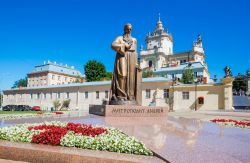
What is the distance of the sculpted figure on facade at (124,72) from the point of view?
11766 millimetres

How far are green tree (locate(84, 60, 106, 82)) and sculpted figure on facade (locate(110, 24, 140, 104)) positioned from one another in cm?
5347

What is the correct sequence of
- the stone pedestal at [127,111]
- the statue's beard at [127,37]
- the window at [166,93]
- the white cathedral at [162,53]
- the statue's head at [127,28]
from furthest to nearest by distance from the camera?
1. the white cathedral at [162,53]
2. the window at [166,93]
3. the statue's head at [127,28]
4. the statue's beard at [127,37]
5. the stone pedestal at [127,111]

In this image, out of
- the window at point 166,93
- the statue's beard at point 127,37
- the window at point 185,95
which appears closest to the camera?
the statue's beard at point 127,37

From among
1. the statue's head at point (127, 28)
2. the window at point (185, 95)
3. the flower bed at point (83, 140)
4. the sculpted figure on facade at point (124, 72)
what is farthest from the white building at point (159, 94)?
the flower bed at point (83, 140)

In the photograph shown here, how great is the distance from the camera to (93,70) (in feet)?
215

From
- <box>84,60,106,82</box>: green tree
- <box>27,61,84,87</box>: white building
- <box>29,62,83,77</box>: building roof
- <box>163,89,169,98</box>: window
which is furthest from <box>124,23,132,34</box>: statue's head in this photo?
<box>29,62,83,77</box>: building roof

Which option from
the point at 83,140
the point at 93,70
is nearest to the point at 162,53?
the point at 93,70

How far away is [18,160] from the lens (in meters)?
5.33

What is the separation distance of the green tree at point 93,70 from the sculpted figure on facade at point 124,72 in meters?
53.5

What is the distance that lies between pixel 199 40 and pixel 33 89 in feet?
210

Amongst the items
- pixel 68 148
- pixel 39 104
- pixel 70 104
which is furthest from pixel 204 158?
pixel 39 104

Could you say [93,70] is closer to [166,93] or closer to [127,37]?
[166,93]

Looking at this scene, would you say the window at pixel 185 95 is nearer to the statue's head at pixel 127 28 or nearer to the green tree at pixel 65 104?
the green tree at pixel 65 104

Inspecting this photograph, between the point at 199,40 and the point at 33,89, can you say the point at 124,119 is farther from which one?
the point at 199,40
